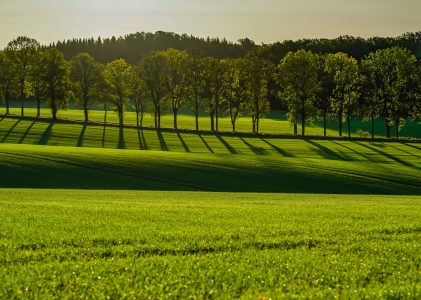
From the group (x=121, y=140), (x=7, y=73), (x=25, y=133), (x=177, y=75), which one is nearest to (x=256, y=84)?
(x=177, y=75)

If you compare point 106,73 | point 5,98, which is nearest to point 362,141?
point 106,73

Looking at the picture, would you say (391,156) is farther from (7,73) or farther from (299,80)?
(7,73)

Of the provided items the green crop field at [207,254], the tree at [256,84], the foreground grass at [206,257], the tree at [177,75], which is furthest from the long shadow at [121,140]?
the foreground grass at [206,257]

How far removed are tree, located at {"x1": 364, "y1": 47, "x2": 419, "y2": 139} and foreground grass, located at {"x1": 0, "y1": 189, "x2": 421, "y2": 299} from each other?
296 feet

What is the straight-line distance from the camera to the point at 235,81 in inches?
4122

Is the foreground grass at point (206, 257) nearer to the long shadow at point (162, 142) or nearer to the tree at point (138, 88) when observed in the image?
the long shadow at point (162, 142)

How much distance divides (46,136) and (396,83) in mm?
72591

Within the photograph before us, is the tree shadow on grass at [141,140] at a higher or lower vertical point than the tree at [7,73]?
lower

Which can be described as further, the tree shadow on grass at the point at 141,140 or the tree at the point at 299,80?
the tree at the point at 299,80

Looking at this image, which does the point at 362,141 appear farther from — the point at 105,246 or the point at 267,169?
the point at 105,246

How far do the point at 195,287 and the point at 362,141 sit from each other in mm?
93691

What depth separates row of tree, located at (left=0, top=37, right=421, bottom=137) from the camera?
102438mm

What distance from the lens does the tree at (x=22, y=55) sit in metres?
106

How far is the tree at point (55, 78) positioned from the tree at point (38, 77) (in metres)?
0.33
